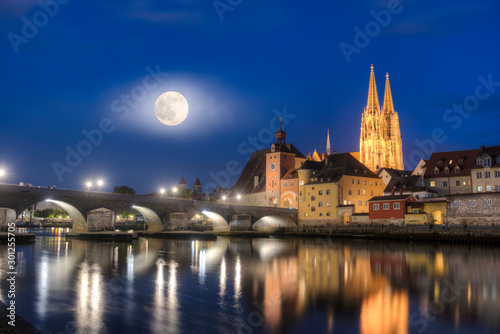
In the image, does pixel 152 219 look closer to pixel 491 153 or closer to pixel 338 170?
pixel 338 170

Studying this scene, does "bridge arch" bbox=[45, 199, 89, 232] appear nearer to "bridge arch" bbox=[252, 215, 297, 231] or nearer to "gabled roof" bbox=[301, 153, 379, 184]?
"bridge arch" bbox=[252, 215, 297, 231]

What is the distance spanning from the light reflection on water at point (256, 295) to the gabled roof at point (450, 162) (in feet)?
136

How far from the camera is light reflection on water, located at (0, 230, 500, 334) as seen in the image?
1554cm

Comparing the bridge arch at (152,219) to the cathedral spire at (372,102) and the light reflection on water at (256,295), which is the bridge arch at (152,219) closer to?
the light reflection on water at (256,295)

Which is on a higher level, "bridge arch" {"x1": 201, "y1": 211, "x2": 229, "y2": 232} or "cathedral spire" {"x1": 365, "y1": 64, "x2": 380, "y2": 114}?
"cathedral spire" {"x1": 365, "y1": 64, "x2": 380, "y2": 114}

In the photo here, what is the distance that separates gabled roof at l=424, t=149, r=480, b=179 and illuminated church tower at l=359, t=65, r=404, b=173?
56023 millimetres

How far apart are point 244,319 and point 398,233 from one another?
158 feet

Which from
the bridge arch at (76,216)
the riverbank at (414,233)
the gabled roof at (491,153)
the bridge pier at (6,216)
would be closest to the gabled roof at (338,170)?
the riverbank at (414,233)

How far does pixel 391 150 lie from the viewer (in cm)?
13888

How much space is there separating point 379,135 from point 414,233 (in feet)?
274

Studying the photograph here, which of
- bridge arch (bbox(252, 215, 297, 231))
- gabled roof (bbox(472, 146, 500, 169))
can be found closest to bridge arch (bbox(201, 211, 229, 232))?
bridge arch (bbox(252, 215, 297, 231))

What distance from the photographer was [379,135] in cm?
13688

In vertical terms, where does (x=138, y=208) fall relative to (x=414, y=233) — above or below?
above

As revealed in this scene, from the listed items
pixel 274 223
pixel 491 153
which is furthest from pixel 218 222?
pixel 491 153
